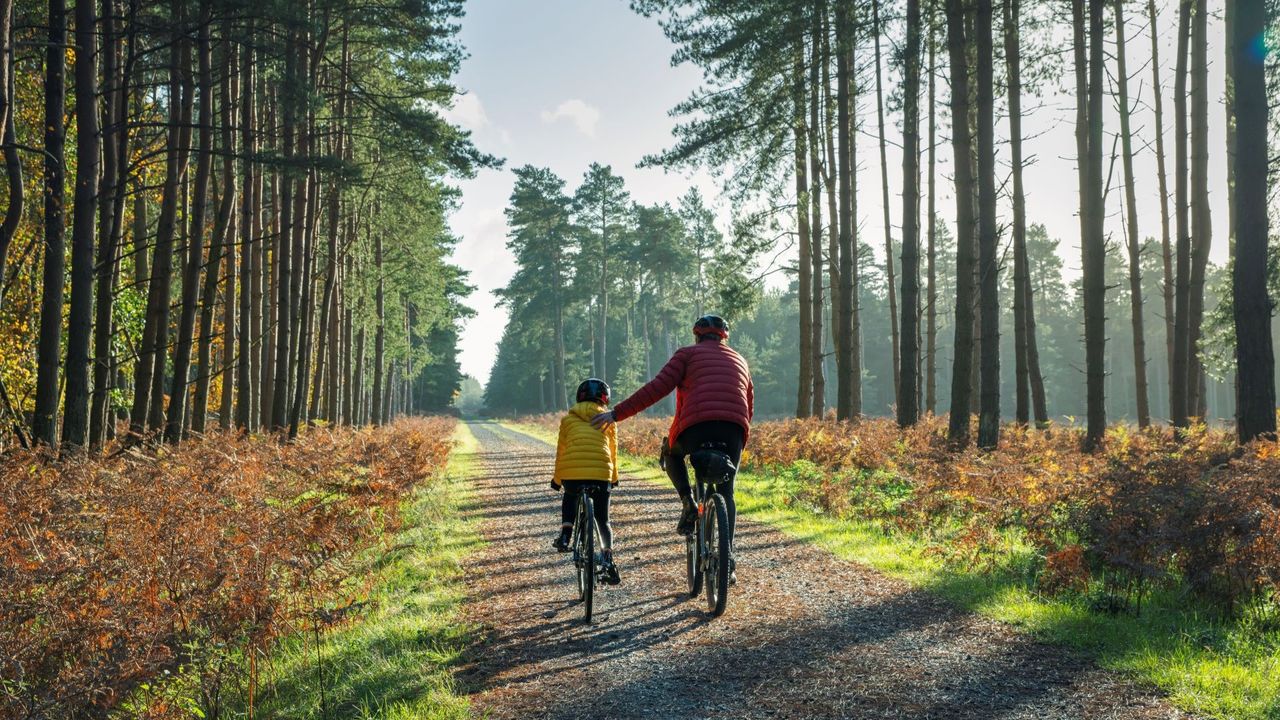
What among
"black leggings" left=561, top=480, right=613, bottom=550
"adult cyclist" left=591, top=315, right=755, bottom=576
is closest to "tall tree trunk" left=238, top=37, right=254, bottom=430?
"black leggings" left=561, top=480, right=613, bottom=550

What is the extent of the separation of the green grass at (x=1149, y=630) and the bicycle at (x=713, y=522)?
1.94 metres

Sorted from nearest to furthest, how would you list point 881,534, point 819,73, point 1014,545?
1. point 1014,545
2. point 881,534
3. point 819,73

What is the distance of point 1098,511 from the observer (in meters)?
6.71

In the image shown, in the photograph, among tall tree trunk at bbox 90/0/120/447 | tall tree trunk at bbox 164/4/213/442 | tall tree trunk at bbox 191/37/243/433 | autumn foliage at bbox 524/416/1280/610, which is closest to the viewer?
autumn foliage at bbox 524/416/1280/610

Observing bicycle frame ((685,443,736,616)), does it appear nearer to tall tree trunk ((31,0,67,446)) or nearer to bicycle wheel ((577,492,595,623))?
bicycle wheel ((577,492,595,623))

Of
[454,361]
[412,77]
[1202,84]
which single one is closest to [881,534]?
[1202,84]

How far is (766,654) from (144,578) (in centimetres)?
428

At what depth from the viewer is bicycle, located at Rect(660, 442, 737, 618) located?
6.17m

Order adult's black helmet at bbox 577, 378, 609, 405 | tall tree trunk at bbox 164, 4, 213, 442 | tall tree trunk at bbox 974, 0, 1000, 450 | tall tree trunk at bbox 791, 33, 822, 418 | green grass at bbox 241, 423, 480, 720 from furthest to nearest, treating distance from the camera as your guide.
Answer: tall tree trunk at bbox 791, 33, 822, 418 < tall tree trunk at bbox 974, 0, 1000, 450 < tall tree trunk at bbox 164, 4, 213, 442 < adult's black helmet at bbox 577, 378, 609, 405 < green grass at bbox 241, 423, 480, 720

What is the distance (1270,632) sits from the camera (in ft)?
17.2

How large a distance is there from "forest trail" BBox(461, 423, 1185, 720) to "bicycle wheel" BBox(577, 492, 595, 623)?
0.63 feet

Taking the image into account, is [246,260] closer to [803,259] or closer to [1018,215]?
[803,259]

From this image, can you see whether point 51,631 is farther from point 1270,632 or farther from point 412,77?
point 412,77

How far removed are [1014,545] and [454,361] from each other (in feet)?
262
